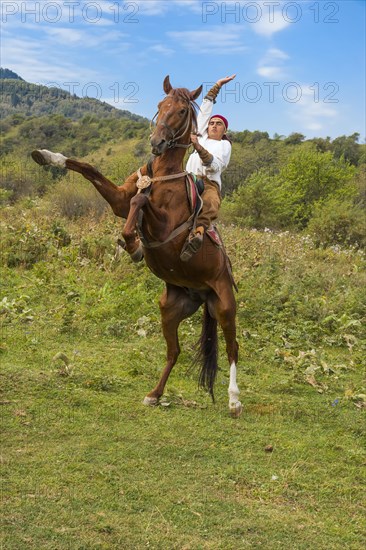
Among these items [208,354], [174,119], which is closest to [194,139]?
[174,119]

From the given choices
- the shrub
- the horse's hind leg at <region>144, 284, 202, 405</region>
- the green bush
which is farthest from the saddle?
the green bush

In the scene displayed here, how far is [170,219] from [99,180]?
2.35 ft

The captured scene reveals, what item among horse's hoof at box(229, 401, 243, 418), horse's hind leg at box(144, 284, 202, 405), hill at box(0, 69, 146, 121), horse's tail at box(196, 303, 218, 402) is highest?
hill at box(0, 69, 146, 121)

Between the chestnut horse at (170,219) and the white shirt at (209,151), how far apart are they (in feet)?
2.02

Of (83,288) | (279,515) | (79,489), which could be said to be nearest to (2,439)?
(79,489)

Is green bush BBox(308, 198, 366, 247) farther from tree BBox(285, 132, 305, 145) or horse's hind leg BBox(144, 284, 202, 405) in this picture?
tree BBox(285, 132, 305, 145)

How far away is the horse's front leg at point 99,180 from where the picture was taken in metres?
4.69

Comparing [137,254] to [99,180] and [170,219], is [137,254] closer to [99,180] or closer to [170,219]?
[170,219]

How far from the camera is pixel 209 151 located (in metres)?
5.99

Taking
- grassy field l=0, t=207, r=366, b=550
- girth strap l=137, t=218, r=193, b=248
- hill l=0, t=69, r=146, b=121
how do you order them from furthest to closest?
hill l=0, t=69, r=146, b=121, girth strap l=137, t=218, r=193, b=248, grassy field l=0, t=207, r=366, b=550

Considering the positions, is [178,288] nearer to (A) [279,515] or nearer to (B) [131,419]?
(B) [131,419]

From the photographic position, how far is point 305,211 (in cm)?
2795

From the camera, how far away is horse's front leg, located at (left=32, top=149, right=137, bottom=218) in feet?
15.4

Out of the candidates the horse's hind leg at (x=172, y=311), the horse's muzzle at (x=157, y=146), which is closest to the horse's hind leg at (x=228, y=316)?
the horse's hind leg at (x=172, y=311)
